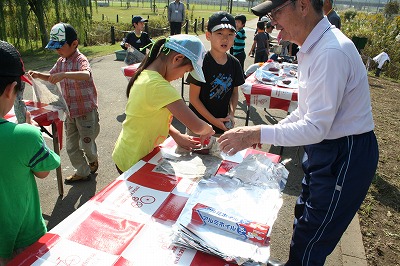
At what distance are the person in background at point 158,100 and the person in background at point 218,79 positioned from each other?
729 mm

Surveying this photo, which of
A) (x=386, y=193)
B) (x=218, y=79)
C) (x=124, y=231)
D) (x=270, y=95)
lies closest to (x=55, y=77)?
(x=218, y=79)

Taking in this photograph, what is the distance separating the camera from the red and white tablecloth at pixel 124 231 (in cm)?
104

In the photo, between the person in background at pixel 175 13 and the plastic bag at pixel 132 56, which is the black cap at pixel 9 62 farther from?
the person in background at pixel 175 13

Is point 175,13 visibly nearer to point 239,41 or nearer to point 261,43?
point 261,43

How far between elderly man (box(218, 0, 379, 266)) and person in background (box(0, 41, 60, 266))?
85 centimetres

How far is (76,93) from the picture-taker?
115 inches

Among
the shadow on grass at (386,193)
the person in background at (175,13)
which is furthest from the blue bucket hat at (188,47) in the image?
the person in background at (175,13)

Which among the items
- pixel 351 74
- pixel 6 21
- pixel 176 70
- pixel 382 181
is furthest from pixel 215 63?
pixel 6 21

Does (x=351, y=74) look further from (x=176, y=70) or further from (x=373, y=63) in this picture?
(x=373, y=63)

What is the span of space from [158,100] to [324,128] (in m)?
0.82

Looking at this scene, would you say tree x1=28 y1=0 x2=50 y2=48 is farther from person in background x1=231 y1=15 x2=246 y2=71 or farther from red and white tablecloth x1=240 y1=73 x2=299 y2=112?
red and white tablecloth x1=240 y1=73 x2=299 y2=112

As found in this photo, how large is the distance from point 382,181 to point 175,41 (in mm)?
3404

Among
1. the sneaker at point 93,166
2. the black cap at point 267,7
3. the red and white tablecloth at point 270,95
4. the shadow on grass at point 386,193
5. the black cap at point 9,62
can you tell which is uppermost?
the black cap at point 267,7

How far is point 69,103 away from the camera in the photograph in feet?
9.62
